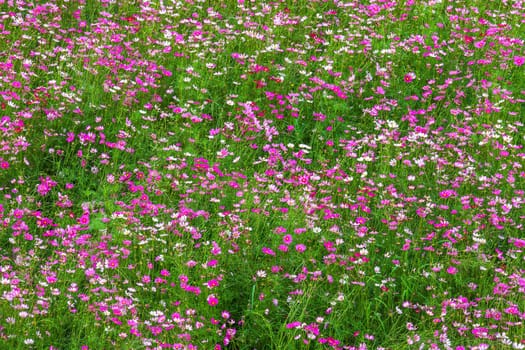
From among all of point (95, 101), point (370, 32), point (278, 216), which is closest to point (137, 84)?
point (95, 101)

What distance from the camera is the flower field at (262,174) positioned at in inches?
155

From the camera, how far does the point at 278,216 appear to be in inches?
179

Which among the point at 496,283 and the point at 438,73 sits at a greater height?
the point at 438,73

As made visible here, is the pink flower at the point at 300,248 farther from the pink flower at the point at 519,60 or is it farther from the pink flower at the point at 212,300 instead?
the pink flower at the point at 519,60


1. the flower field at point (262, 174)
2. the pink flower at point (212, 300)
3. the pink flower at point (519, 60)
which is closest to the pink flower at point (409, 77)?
the flower field at point (262, 174)

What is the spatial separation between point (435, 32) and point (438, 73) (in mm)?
611

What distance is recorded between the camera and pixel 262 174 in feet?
16.4

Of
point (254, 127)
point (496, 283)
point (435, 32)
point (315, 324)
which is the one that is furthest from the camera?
point (435, 32)

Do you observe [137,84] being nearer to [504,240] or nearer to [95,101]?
[95,101]

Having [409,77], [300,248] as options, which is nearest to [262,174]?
[300,248]

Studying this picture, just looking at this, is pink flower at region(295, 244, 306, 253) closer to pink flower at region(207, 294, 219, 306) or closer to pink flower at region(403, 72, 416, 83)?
pink flower at region(207, 294, 219, 306)

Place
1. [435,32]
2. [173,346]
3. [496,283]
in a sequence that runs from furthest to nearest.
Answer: [435,32] < [496,283] < [173,346]

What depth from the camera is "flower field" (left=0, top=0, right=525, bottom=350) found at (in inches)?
155

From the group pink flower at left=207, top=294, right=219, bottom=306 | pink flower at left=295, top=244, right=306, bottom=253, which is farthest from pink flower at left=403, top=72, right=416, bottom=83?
pink flower at left=207, top=294, right=219, bottom=306
